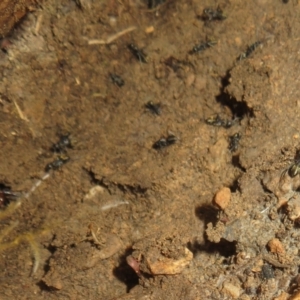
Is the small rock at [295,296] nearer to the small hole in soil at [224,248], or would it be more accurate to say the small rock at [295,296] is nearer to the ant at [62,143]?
the small hole in soil at [224,248]

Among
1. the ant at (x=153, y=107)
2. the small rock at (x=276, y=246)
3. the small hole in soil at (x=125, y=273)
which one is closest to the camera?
the small rock at (x=276, y=246)

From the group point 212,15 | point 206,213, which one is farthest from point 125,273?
point 212,15

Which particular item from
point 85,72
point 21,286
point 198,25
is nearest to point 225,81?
point 198,25

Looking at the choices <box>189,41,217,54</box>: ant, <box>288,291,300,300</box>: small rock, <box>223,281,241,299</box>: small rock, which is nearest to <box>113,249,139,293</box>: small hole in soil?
<box>223,281,241,299</box>: small rock

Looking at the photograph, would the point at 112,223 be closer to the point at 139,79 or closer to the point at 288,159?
the point at 139,79

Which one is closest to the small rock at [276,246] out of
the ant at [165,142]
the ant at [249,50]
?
the ant at [165,142]

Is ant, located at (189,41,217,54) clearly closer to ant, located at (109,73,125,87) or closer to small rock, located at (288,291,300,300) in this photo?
ant, located at (109,73,125,87)

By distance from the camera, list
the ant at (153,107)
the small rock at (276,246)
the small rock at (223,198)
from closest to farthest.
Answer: the small rock at (276,246) → the small rock at (223,198) → the ant at (153,107)

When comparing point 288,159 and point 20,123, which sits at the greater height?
point 20,123
